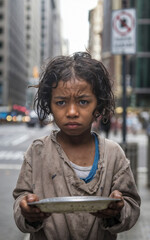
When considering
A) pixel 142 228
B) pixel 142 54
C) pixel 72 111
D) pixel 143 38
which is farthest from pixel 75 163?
pixel 143 38

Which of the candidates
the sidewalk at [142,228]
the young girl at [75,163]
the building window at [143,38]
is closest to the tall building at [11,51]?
the building window at [143,38]

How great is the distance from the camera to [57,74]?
87.9 inches

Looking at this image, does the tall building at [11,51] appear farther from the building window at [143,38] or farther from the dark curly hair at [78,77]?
the dark curly hair at [78,77]

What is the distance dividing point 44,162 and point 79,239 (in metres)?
0.43

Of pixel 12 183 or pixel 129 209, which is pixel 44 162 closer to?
pixel 129 209

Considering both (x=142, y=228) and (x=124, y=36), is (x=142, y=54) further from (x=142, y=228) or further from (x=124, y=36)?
(x=142, y=228)

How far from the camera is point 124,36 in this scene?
25.0 feet

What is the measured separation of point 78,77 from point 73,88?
73 millimetres

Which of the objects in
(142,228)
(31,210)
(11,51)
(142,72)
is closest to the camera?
(31,210)

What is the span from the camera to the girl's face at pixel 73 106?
215cm

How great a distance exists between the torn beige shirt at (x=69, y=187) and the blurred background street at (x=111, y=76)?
530mm

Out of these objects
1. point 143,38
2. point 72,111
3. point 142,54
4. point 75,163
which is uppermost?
point 72,111

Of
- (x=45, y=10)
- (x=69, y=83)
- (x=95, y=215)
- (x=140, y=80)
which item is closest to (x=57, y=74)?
(x=69, y=83)

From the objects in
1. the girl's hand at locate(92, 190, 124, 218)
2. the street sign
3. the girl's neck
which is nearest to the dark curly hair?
the girl's neck
